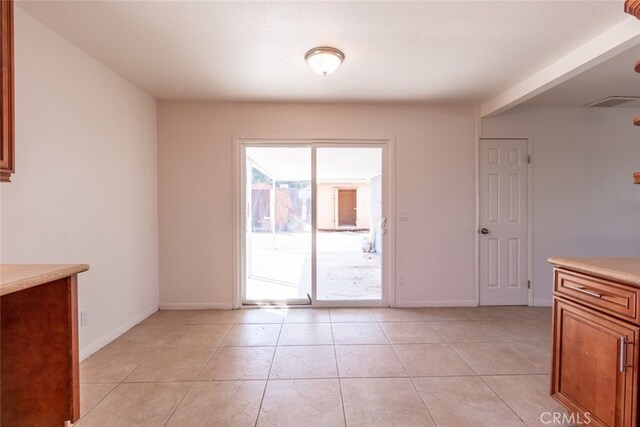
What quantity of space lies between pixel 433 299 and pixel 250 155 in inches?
122

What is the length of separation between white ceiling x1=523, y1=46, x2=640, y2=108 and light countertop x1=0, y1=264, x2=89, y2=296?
389 centimetres

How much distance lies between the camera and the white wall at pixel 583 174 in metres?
3.46

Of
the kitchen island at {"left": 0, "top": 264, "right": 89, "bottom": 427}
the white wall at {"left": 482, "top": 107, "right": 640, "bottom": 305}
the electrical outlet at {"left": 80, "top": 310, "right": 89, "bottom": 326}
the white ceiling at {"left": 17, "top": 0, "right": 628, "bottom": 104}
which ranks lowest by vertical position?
the electrical outlet at {"left": 80, "top": 310, "right": 89, "bottom": 326}

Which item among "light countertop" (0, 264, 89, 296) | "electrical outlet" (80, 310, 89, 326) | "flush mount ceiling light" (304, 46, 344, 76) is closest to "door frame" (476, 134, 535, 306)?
"flush mount ceiling light" (304, 46, 344, 76)

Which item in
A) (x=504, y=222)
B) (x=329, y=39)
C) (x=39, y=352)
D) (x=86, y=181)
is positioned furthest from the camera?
(x=504, y=222)

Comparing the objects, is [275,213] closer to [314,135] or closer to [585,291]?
[314,135]

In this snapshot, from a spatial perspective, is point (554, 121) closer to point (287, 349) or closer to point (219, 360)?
point (287, 349)

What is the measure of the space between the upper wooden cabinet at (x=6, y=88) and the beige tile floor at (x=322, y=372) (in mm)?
1512

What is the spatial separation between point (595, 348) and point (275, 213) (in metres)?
3.73

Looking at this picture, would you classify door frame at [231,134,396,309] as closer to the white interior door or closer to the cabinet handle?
the white interior door

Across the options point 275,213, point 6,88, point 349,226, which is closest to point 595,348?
point 6,88

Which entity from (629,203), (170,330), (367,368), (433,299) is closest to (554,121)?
(629,203)

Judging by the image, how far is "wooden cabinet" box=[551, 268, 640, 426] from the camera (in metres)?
1.24

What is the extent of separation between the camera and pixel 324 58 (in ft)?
7.23
